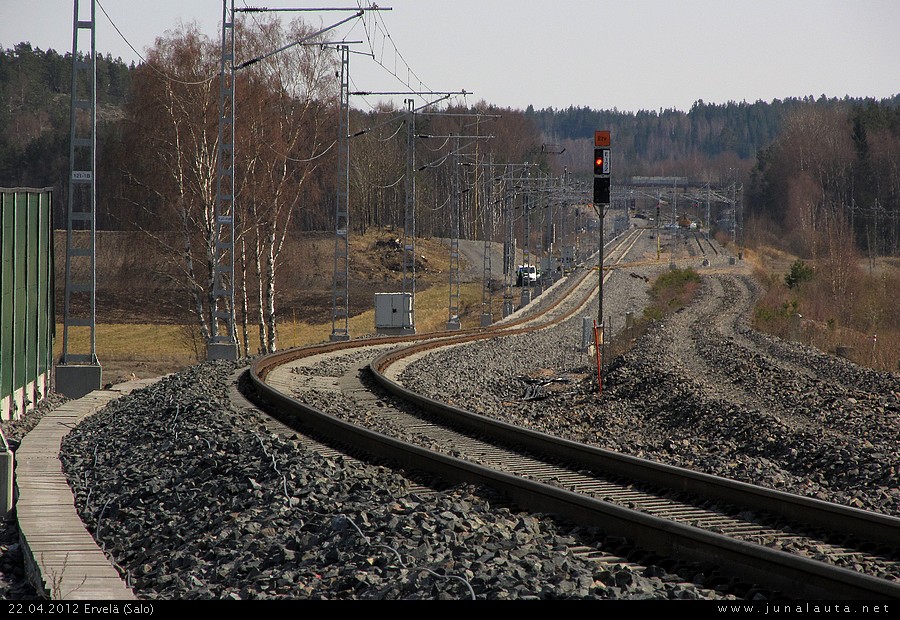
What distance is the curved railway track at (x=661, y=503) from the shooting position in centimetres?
658

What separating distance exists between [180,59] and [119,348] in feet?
66.3

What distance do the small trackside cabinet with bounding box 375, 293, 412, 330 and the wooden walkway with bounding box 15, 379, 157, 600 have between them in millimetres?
25265

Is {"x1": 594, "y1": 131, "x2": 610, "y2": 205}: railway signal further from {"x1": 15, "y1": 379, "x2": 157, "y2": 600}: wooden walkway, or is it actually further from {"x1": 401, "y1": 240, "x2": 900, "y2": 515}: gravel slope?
{"x1": 15, "y1": 379, "x2": 157, "y2": 600}: wooden walkway

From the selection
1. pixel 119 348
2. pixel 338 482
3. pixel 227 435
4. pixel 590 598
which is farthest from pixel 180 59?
pixel 590 598

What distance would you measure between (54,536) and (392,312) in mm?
31652

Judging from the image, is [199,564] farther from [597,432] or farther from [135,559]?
[597,432]

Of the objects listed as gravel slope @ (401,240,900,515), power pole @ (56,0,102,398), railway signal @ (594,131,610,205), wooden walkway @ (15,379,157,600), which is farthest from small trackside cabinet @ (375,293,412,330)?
wooden walkway @ (15,379,157,600)

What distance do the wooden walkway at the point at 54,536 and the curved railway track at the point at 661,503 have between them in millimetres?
3531

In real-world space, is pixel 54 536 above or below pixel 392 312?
above

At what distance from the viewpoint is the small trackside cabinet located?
40.0m

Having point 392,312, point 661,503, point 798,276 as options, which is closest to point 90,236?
point 661,503

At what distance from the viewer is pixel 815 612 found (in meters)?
5.89

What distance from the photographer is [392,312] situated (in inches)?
1586

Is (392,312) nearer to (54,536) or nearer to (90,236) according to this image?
(90,236)
